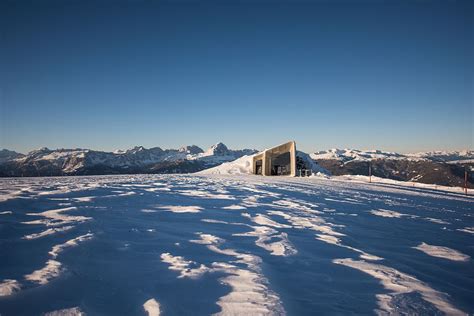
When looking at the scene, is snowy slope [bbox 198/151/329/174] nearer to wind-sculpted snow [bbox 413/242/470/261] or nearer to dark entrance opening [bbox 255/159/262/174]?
dark entrance opening [bbox 255/159/262/174]

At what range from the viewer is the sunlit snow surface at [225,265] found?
2607mm

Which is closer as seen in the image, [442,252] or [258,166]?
[442,252]

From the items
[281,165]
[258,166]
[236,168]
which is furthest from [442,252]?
[281,165]

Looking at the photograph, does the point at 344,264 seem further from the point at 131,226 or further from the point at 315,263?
the point at 131,226

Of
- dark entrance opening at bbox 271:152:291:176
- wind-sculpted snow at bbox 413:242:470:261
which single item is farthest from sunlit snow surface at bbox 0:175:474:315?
dark entrance opening at bbox 271:152:291:176

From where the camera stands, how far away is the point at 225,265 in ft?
11.7

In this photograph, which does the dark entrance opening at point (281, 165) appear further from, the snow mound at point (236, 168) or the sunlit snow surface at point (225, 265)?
the sunlit snow surface at point (225, 265)

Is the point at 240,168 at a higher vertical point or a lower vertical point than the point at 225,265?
higher

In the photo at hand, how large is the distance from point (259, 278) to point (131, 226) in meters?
3.47

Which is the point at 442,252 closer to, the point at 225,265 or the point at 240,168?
the point at 225,265

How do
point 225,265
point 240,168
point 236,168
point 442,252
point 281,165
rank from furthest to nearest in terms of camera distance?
point 281,165 → point 240,168 → point 236,168 → point 442,252 → point 225,265

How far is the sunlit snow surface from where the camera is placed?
261cm

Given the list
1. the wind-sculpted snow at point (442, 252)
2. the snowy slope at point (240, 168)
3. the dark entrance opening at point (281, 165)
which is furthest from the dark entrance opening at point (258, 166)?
the wind-sculpted snow at point (442, 252)

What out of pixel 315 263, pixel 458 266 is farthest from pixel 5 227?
pixel 458 266
